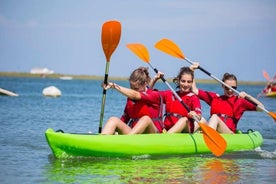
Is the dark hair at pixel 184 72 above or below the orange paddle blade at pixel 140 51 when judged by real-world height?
below

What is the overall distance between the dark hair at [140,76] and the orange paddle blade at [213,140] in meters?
Answer: 0.93

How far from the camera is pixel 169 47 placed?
968cm

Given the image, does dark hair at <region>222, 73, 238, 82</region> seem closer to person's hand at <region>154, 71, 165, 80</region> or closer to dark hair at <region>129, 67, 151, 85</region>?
person's hand at <region>154, 71, 165, 80</region>

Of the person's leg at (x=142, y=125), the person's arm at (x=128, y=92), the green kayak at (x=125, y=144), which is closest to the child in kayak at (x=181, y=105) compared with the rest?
the green kayak at (x=125, y=144)

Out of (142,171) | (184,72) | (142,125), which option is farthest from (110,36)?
(142,171)

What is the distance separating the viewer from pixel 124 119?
→ 8219 mm

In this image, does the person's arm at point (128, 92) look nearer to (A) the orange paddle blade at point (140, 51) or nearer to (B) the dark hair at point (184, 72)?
(B) the dark hair at point (184, 72)

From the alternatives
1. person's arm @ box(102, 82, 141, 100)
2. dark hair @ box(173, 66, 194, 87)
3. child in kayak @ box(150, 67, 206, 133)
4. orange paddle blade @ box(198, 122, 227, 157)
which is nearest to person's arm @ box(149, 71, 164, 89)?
child in kayak @ box(150, 67, 206, 133)

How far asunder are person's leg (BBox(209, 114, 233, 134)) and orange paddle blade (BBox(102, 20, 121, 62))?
1.73 metres

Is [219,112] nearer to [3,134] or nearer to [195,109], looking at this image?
[195,109]

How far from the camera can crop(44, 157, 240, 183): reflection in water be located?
662cm

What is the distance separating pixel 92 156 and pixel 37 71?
11613 cm

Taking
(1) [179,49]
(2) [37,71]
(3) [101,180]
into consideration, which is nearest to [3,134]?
(1) [179,49]

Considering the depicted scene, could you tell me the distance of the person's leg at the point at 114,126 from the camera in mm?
7707
